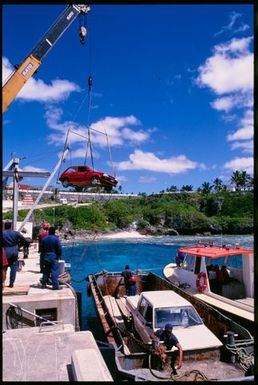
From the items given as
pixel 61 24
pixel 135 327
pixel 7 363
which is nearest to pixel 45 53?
pixel 61 24

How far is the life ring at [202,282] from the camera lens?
15680mm

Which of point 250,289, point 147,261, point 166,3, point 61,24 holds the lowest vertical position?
point 147,261

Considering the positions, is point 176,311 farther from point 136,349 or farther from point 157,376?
point 157,376

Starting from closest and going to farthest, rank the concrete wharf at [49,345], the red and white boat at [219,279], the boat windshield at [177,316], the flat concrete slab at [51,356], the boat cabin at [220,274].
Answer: the flat concrete slab at [51,356] → the concrete wharf at [49,345] → the boat windshield at [177,316] → the red and white boat at [219,279] → the boat cabin at [220,274]

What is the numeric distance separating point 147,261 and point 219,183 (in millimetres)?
105805

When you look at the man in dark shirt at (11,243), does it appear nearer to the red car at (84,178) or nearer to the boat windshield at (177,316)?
the boat windshield at (177,316)

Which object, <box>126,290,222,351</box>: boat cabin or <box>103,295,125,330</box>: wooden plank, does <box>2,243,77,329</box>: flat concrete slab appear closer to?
<box>126,290,222,351</box>: boat cabin

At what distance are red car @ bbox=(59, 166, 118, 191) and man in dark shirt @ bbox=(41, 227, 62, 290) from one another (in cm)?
519

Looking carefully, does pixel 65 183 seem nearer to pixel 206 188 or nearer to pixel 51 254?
pixel 51 254

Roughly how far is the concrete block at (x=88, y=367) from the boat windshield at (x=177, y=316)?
522cm

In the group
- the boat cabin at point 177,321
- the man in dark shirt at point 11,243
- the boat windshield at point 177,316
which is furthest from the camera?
the boat windshield at point 177,316

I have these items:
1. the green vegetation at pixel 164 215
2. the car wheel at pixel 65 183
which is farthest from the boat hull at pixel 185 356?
the green vegetation at pixel 164 215

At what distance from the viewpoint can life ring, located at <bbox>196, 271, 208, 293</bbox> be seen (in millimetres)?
15680

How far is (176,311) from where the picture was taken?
35.6 feet
